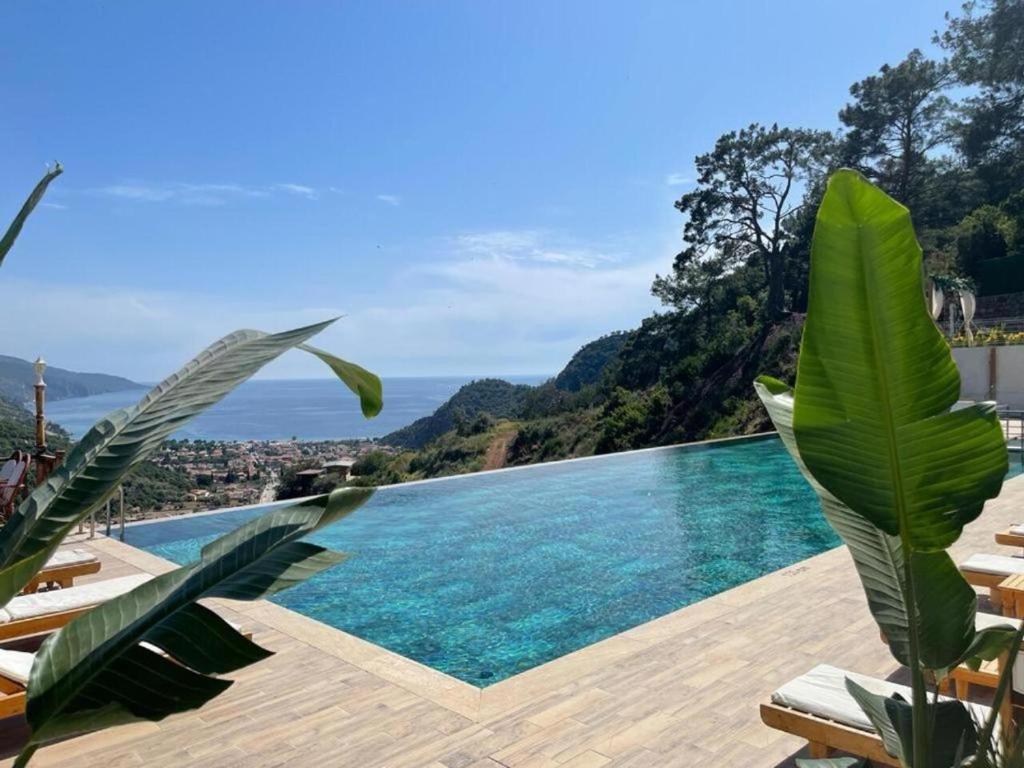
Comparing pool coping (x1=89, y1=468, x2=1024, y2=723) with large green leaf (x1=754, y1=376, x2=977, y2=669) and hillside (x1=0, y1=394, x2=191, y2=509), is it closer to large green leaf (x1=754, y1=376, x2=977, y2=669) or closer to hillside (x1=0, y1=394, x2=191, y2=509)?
large green leaf (x1=754, y1=376, x2=977, y2=669)

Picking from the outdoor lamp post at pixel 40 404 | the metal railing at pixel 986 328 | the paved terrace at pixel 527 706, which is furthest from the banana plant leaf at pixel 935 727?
the metal railing at pixel 986 328

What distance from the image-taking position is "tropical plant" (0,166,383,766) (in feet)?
2.48

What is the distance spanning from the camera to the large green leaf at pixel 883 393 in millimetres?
907

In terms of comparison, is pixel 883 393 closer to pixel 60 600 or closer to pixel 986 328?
pixel 60 600

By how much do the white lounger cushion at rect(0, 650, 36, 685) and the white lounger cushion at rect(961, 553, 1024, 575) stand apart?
4635mm

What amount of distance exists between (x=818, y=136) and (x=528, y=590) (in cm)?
2183

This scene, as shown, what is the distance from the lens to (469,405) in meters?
38.2

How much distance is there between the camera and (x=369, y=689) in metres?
3.56

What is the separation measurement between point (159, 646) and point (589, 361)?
131 feet

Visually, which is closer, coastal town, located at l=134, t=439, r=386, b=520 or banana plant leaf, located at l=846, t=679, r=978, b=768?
banana plant leaf, located at l=846, t=679, r=978, b=768

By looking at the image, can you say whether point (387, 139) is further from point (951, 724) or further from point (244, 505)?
point (951, 724)

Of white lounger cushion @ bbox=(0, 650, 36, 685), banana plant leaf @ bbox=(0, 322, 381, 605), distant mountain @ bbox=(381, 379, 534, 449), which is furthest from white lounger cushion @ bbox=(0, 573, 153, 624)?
distant mountain @ bbox=(381, 379, 534, 449)

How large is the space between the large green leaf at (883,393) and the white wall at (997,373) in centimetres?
1649

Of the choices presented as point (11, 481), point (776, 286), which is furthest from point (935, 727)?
Answer: point (776, 286)
